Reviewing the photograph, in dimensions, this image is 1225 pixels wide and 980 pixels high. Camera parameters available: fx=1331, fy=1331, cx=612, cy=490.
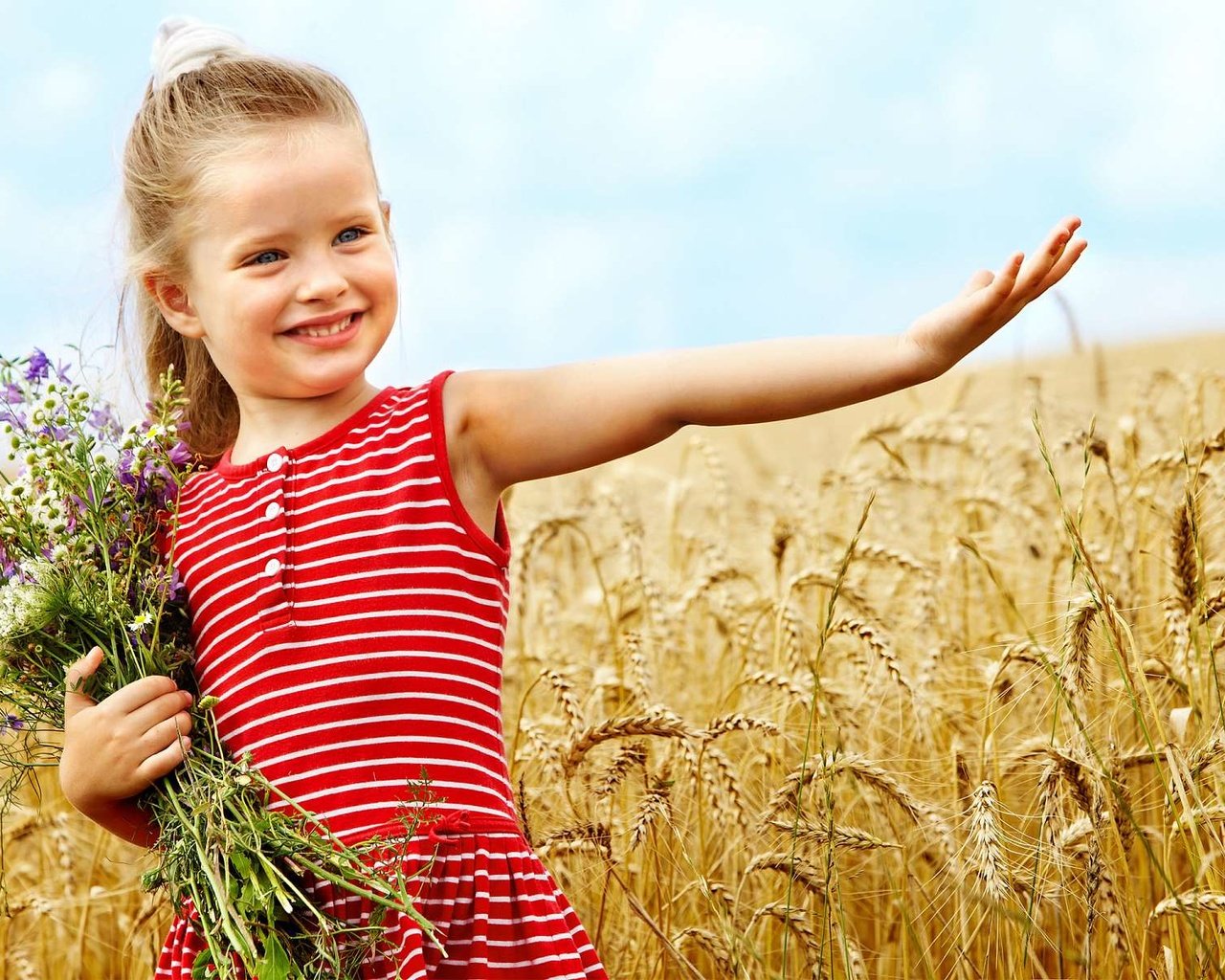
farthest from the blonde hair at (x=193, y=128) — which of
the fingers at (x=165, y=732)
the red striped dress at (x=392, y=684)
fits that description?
the fingers at (x=165, y=732)

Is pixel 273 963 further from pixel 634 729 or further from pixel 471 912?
pixel 634 729

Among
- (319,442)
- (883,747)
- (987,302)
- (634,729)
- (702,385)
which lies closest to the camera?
(987,302)

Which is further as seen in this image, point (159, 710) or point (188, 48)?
point (188, 48)

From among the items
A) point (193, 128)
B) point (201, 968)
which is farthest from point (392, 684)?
point (193, 128)

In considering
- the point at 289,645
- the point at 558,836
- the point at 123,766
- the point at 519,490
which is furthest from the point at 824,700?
the point at 519,490

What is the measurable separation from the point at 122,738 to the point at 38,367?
0.59 meters

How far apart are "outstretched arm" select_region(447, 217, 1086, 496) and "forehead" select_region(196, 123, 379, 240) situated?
0.30m

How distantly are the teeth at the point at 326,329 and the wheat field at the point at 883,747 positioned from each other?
2.37ft

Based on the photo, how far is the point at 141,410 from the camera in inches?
86.8

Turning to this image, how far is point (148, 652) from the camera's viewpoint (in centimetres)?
180

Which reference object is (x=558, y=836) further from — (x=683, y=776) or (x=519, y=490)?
(x=519, y=490)

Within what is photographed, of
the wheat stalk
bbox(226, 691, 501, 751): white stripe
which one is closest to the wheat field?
the wheat stalk

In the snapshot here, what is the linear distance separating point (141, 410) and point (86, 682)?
553 mm

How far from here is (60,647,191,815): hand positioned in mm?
1734
